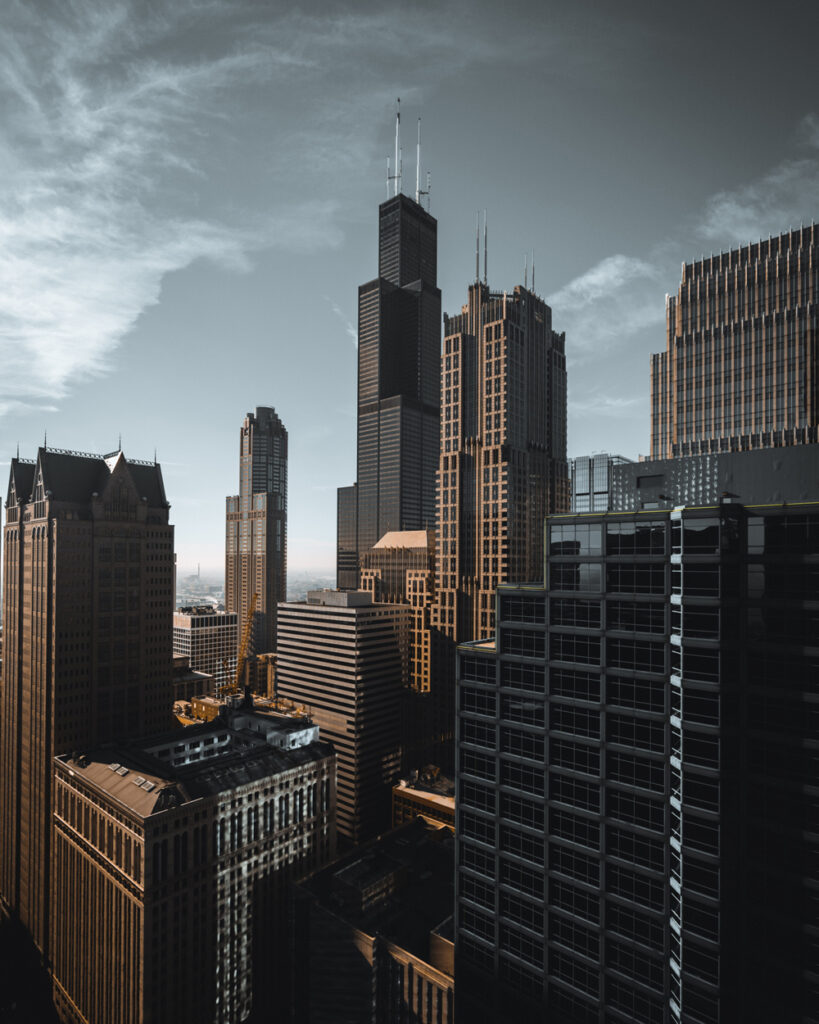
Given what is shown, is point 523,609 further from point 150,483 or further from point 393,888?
point 150,483

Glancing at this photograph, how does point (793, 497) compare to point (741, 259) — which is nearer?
point (793, 497)

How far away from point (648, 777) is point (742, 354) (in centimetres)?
10559

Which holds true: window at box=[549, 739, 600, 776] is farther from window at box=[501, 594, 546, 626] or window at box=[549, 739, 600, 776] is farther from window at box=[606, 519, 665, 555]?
window at box=[606, 519, 665, 555]

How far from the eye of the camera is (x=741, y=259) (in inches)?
Answer: 5482

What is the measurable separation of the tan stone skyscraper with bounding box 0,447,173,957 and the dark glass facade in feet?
387

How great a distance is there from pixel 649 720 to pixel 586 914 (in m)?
26.4

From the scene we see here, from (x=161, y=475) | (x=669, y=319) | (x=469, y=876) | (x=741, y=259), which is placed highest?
Result: (x=741, y=259)

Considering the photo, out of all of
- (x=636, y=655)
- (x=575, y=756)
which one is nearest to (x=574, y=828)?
(x=575, y=756)

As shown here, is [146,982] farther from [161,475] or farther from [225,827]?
[161,475]

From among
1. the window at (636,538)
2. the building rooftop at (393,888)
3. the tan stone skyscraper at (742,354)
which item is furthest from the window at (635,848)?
the tan stone skyscraper at (742,354)

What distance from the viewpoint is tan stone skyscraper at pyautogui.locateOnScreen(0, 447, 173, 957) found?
15550cm

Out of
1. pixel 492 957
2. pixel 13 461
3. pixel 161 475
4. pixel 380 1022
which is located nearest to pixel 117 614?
pixel 161 475

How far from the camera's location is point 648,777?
66.9 m

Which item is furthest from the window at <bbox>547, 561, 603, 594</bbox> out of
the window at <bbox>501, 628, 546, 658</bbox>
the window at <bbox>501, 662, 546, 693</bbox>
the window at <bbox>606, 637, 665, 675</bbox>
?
the window at <bbox>501, 662, 546, 693</bbox>
